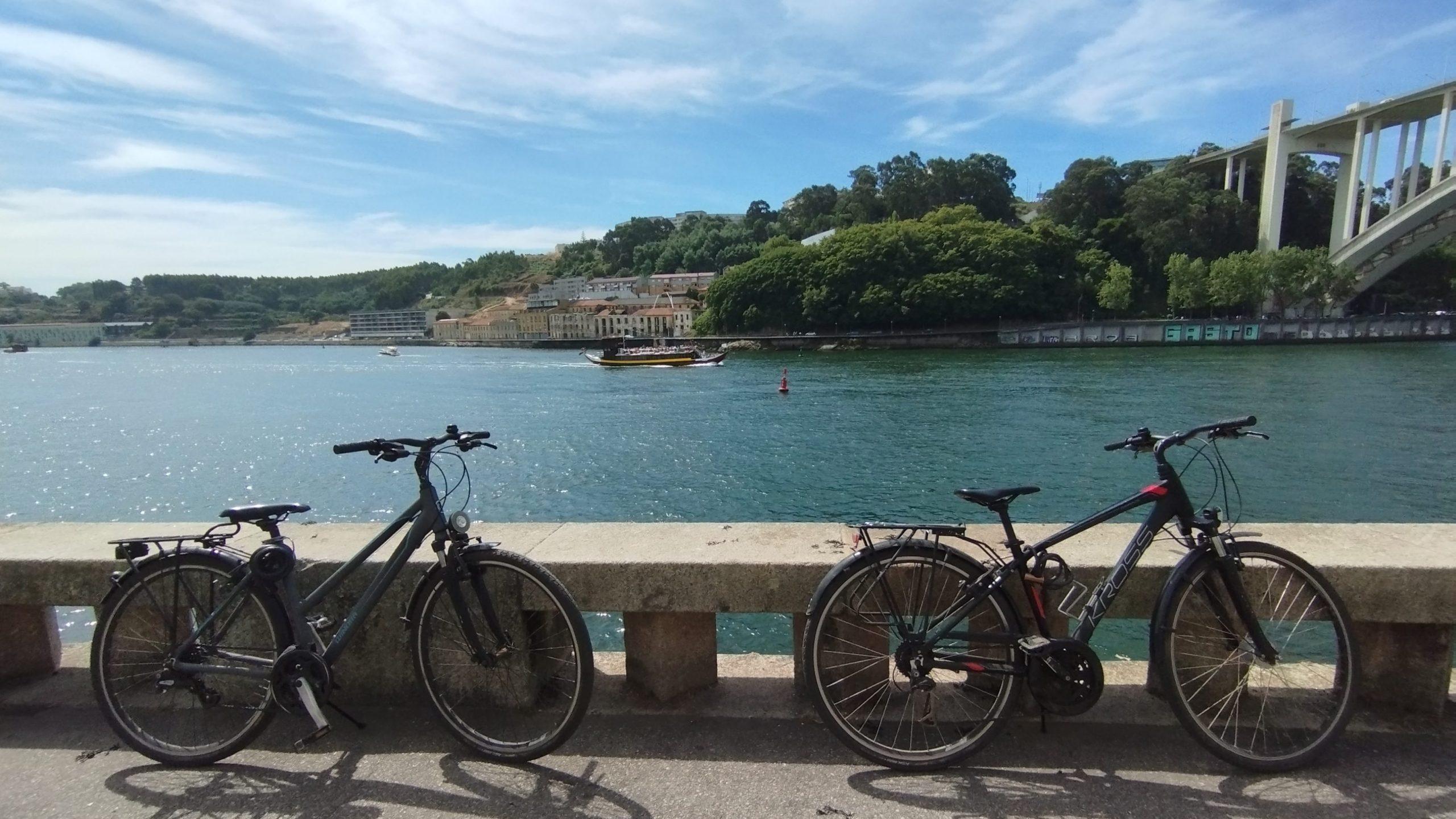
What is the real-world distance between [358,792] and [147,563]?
1.10 m

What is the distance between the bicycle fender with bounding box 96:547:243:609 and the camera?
2803 millimetres

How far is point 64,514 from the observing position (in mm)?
23844

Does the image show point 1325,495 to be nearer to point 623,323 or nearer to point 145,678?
point 145,678

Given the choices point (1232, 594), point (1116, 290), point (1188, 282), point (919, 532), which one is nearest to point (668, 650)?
point (919, 532)

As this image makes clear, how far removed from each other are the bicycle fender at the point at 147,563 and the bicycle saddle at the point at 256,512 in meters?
0.13

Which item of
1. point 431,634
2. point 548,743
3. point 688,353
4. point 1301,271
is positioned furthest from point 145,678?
point 1301,271

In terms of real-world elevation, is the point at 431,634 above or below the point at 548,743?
above

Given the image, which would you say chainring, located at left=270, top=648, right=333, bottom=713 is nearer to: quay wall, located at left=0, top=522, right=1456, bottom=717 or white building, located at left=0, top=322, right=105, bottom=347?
quay wall, located at left=0, top=522, right=1456, bottom=717

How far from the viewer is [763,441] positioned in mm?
32000

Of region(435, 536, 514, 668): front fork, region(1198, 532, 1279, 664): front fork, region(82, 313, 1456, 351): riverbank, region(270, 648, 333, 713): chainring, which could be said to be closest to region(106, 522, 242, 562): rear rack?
region(270, 648, 333, 713): chainring

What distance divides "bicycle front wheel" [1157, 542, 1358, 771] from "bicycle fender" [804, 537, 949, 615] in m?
0.76

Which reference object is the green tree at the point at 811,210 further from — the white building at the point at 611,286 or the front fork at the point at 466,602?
the front fork at the point at 466,602

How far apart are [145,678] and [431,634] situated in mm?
1103

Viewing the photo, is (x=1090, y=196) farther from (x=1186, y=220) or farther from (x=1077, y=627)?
(x=1077, y=627)
